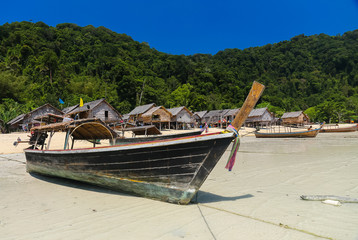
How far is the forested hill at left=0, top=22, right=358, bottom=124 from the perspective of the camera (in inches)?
1694

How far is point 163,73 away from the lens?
6662 centimetres

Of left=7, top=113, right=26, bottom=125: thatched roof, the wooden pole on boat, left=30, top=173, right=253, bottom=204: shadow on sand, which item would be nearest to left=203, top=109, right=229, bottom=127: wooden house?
left=7, top=113, right=26, bottom=125: thatched roof

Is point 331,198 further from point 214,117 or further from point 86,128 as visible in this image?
point 214,117

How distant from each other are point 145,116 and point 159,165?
1086 inches

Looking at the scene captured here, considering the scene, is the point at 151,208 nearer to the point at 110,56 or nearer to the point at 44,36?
the point at 110,56

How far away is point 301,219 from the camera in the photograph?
3.59 m

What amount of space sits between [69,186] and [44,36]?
69.3m

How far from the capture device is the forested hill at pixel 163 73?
43031 millimetres

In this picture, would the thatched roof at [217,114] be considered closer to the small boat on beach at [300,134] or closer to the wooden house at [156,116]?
the wooden house at [156,116]

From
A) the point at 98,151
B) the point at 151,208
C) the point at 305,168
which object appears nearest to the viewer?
the point at 151,208

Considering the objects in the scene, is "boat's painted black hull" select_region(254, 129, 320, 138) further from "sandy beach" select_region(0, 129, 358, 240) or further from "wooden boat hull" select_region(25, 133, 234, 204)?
"wooden boat hull" select_region(25, 133, 234, 204)

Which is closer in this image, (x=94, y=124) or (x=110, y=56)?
(x=94, y=124)

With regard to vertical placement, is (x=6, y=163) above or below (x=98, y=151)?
below

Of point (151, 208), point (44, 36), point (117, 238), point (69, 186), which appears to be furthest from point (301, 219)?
point (44, 36)
